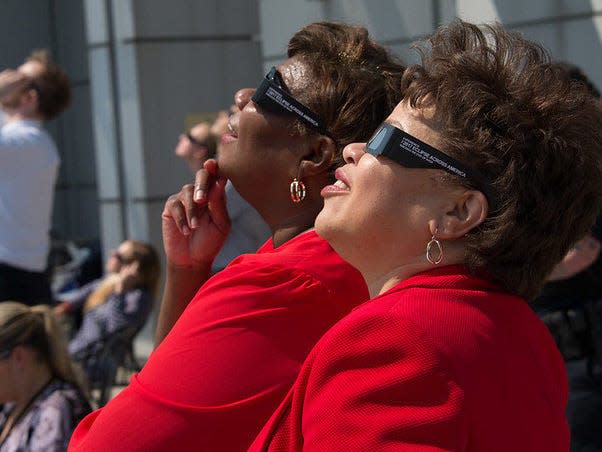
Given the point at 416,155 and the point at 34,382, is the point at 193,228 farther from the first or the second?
the point at 34,382

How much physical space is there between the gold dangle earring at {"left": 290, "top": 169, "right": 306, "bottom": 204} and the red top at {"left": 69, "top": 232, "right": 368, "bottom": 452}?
195 millimetres

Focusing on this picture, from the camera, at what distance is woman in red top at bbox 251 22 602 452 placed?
1.38 metres

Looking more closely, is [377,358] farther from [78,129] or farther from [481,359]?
[78,129]

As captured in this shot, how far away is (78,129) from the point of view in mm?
13930

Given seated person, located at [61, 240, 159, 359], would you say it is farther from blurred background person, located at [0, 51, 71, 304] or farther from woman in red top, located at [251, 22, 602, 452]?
woman in red top, located at [251, 22, 602, 452]

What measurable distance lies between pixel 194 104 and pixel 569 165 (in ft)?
20.4

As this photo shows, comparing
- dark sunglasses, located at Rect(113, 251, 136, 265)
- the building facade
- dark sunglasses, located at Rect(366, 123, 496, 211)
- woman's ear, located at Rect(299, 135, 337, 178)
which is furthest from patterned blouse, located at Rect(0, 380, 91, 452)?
the building facade

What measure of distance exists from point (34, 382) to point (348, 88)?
2221 millimetres

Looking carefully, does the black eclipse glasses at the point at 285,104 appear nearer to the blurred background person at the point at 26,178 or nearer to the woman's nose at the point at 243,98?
the woman's nose at the point at 243,98

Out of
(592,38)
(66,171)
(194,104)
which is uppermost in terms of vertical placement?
(592,38)

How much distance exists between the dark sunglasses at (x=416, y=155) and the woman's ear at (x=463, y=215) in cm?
1

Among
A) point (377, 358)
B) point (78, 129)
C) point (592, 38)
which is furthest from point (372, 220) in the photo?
point (78, 129)

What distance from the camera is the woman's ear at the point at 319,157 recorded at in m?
1.99

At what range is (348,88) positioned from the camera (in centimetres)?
199
